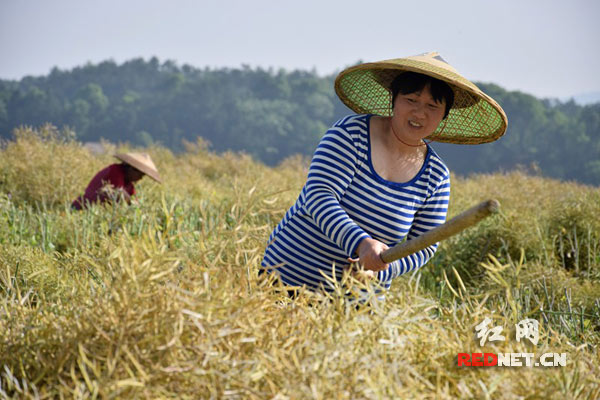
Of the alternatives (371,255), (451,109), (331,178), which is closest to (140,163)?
(451,109)

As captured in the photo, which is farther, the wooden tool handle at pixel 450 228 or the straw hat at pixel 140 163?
the straw hat at pixel 140 163

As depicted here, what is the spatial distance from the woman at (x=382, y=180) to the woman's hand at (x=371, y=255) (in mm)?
136

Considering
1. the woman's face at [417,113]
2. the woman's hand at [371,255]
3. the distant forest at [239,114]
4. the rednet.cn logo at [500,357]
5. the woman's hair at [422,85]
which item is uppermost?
the distant forest at [239,114]

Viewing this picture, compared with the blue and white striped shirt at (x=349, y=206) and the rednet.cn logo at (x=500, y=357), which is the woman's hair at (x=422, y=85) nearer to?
the blue and white striped shirt at (x=349, y=206)

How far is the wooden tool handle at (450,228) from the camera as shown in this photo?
3.15 feet

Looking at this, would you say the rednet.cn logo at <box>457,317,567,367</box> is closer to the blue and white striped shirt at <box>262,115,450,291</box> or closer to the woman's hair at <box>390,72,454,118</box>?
the blue and white striped shirt at <box>262,115,450,291</box>

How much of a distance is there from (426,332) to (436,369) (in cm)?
8

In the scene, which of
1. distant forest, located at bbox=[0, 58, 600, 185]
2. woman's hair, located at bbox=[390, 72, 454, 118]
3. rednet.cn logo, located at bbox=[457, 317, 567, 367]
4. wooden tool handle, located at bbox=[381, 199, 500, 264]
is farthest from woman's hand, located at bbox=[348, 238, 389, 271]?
distant forest, located at bbox=[0, 58, 600, 185]

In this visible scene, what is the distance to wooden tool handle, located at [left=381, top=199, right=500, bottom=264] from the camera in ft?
3.15

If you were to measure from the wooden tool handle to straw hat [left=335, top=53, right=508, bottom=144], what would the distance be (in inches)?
25.9

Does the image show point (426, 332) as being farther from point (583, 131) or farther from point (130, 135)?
point (130, 135)

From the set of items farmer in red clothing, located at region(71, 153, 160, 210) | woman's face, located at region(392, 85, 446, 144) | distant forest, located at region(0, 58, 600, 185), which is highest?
distant forest, located at region(0, 58, 600, 185)

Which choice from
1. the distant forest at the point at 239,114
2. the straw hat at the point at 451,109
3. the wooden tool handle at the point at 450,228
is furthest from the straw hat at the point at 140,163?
the distant forest at the point at 239,114

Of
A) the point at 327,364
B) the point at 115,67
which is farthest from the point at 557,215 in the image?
the point at 115,67
